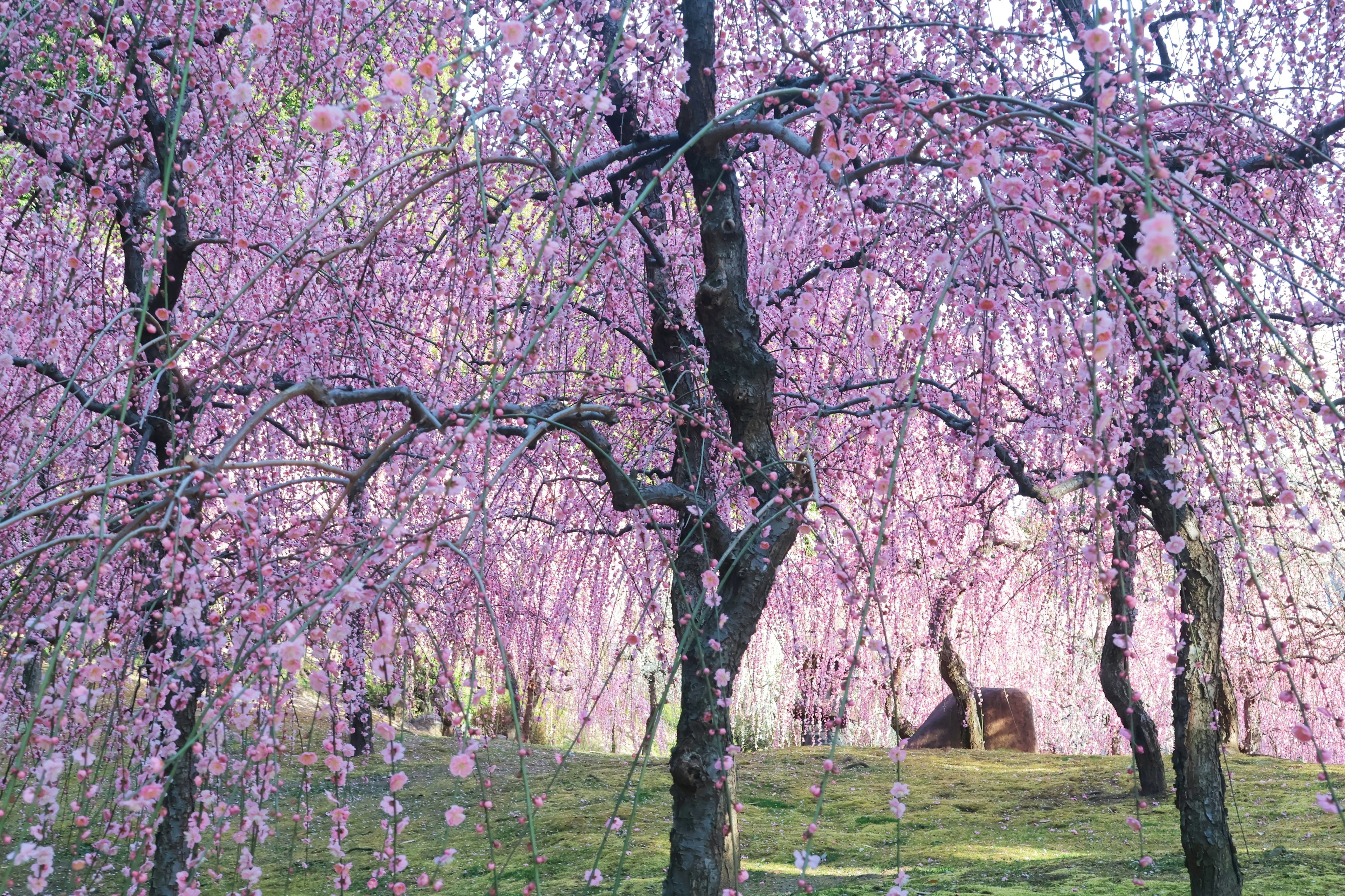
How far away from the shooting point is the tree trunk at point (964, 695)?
406 inches

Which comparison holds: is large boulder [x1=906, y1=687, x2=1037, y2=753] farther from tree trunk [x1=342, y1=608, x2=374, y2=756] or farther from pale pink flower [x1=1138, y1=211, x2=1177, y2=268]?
pale pink flower [x1=1138, y1=211, x2=1177, y2=268]

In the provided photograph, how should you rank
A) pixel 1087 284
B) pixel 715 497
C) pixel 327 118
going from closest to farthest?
pixel 1087 284 → pixel 327 118 → pixel 715 497

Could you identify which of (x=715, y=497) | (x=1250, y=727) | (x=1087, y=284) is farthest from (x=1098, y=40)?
(x=1250, y=727)

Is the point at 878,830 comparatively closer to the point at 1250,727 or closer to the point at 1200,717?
the point at 1200,717

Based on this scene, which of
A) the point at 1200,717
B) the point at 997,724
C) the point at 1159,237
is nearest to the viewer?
the point at 1159,237

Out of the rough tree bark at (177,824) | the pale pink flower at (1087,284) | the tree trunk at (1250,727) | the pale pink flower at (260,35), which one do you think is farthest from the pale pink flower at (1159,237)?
the tree trunk at (1250,727)

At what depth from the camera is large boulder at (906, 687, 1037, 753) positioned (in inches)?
429

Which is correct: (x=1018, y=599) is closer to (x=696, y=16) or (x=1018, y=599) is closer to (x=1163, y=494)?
(x=1163, y=494)

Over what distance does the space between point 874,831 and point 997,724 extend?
15.4 ft

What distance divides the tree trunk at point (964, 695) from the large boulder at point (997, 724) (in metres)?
0.17

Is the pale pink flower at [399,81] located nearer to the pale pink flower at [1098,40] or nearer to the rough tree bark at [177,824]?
the pale pink flower at [1098,40]

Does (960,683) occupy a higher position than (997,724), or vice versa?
(960,683)

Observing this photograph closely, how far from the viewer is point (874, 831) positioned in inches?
271

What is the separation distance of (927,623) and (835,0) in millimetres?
5591
